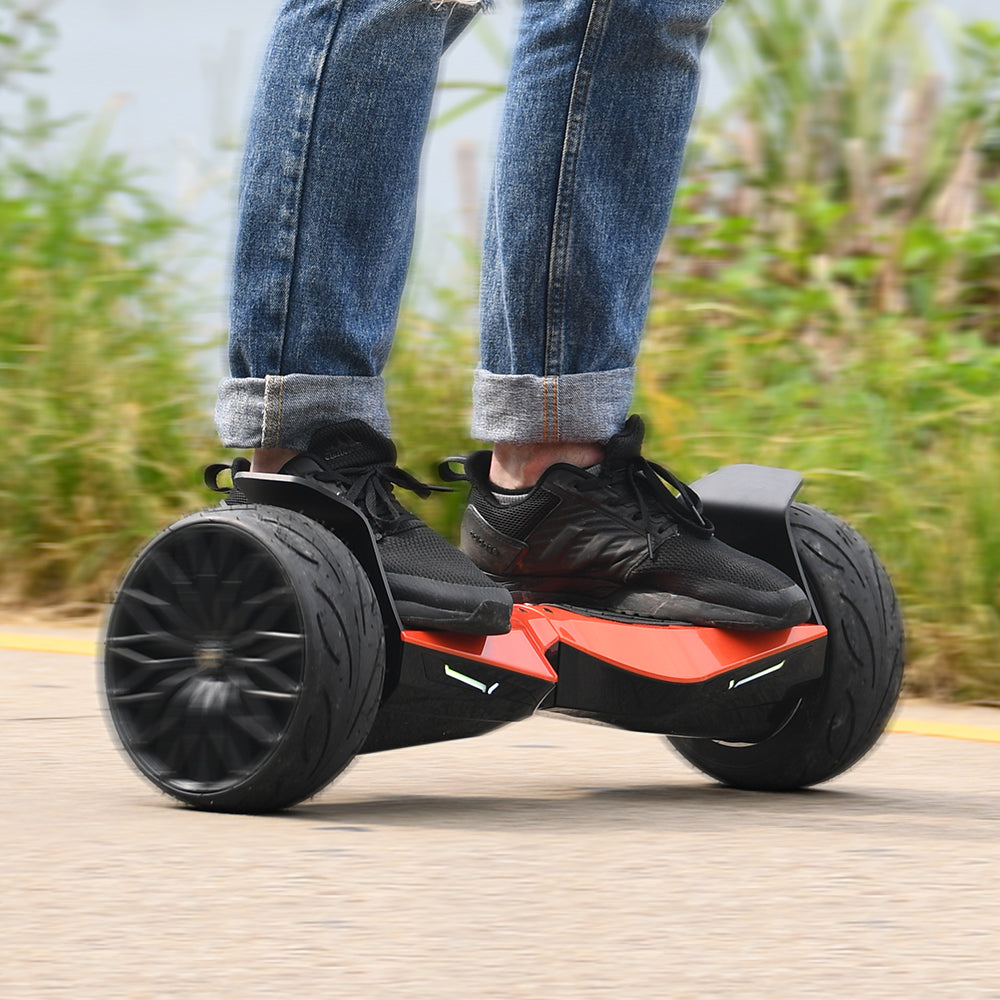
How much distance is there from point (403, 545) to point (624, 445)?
359mm

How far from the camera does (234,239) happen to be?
7.98ft

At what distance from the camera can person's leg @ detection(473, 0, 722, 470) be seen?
8.09 feet

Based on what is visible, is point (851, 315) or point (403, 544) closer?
point (403, 544)

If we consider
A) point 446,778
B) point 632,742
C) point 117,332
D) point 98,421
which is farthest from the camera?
point 117,332

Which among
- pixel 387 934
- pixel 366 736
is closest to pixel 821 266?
pixel 366 736

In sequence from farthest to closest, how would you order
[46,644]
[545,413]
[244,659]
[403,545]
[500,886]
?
1. [46,644]
2. [545,413]
3. [403,545]
4. [244,659]
5. [500,886]

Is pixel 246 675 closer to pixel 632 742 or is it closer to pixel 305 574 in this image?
pixel 305 574

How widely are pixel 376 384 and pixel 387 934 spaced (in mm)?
836

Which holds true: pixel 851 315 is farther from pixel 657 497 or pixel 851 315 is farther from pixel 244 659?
pixel 244 659

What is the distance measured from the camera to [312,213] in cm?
237

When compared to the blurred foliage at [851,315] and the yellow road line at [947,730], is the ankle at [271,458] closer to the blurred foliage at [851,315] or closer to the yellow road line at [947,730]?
the yellow road line at [947,730]

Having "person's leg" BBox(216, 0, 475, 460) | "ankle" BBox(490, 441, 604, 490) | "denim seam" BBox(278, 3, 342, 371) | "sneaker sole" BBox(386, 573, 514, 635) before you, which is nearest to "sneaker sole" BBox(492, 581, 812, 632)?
"ankle" BBox(490, 441, 604, 490)

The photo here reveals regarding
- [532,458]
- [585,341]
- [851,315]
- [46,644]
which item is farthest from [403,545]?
[851,315]

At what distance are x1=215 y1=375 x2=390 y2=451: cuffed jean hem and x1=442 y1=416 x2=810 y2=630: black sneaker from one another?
0.22m
